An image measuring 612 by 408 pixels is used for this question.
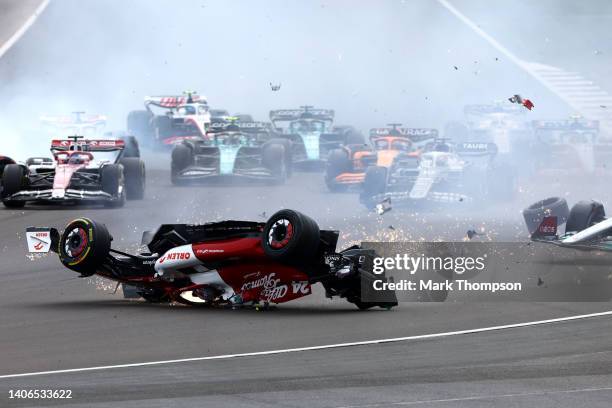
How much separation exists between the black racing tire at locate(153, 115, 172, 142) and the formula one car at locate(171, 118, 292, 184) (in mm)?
9091

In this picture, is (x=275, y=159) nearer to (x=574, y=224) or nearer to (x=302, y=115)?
(x=302, y=115)

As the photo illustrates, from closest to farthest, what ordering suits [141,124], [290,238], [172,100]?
1. [290,238]
2. [172,100]
3. [141,124]

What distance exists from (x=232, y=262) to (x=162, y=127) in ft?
96.0

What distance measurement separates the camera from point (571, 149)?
3581 cm

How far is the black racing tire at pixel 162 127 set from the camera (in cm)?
4372

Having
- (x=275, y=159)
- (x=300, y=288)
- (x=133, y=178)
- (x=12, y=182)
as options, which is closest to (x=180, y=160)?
(x=275, y=159)

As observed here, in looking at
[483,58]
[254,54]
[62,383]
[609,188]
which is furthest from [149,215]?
[254,54]

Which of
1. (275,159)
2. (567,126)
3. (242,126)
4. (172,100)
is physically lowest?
(275,159)

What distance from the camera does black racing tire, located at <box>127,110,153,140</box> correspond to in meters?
44.9

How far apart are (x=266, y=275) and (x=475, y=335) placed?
2.83 m

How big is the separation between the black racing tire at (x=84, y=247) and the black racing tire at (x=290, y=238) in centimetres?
204

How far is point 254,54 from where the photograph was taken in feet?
205

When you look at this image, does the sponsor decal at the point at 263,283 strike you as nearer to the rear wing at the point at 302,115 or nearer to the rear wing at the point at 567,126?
the rear wing at the point at 567,126

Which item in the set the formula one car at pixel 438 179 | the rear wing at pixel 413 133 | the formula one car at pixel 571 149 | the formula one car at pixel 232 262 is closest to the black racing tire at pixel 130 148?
the rear wing at pixel 413 133
